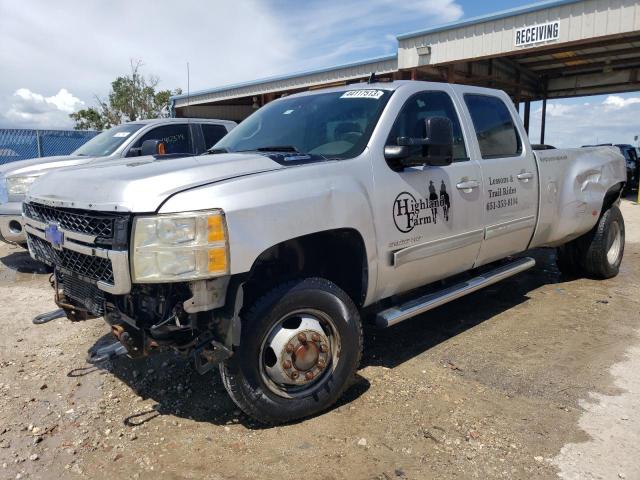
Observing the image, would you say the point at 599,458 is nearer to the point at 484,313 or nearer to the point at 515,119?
the point at 484,313

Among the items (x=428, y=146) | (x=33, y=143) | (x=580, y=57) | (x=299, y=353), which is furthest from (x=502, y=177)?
(x=580, y=57)

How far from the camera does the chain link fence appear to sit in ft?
44.3

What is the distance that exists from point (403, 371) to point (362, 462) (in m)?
1.16

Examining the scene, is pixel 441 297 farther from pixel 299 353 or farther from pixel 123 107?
pixel 123 107

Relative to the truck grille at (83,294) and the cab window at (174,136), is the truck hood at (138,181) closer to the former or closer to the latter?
the truck grille at (83,294)

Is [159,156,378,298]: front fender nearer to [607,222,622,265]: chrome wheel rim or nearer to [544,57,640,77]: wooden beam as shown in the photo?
[607,222,622,265]: chrome wheel rim

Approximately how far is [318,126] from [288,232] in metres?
1.23

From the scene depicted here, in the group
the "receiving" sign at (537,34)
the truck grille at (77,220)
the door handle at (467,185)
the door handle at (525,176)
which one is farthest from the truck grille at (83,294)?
the "receiving" sign at (537,34)

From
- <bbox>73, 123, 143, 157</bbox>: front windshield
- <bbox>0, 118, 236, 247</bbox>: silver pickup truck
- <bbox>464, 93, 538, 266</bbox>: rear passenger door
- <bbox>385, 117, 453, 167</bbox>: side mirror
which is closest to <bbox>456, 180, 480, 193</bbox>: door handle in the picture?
<bbox>464, 93, 538, 266</bbox>: rear passenger door

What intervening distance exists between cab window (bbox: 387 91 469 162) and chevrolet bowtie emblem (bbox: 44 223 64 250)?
209cm

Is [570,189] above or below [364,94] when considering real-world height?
below

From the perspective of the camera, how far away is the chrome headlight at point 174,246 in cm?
250

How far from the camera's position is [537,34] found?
11.9 meters

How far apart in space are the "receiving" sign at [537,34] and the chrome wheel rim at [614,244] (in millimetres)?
7090
